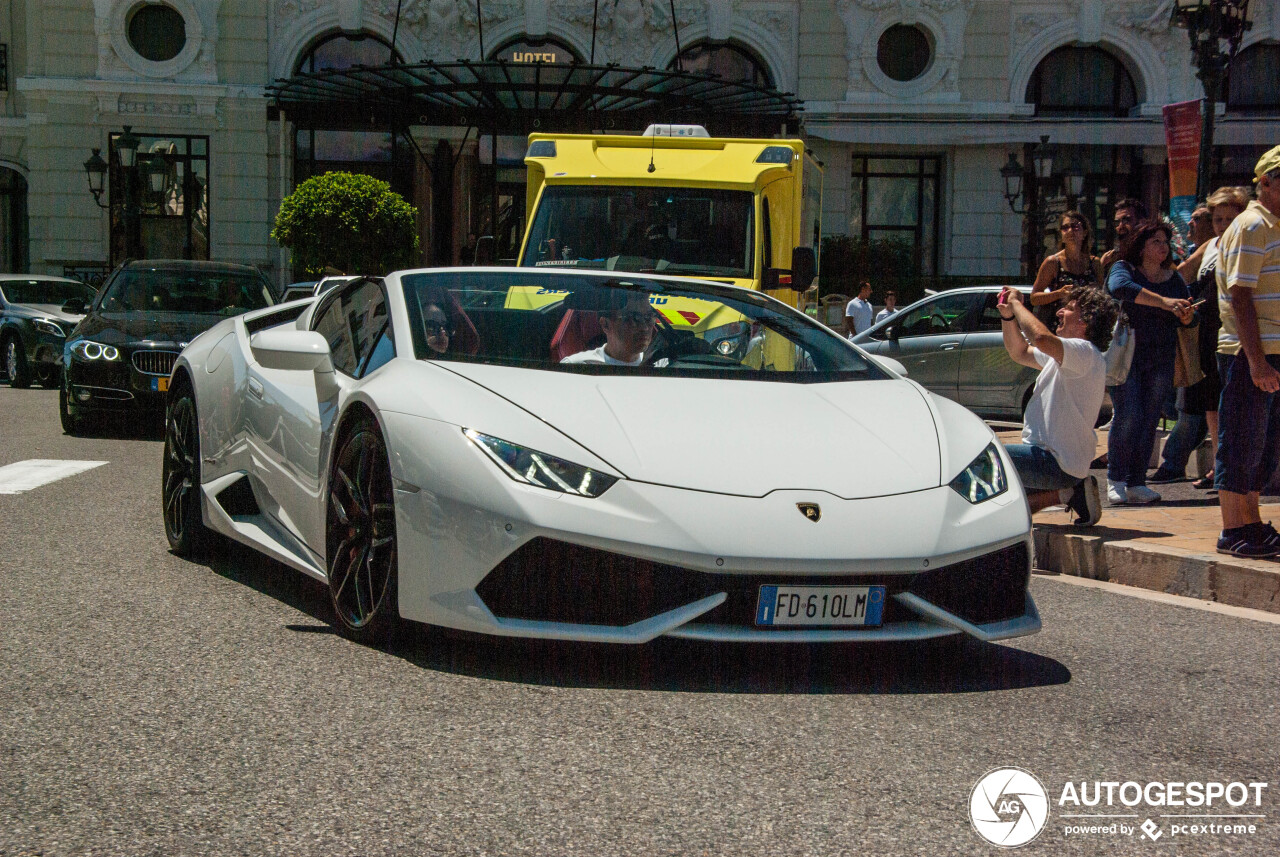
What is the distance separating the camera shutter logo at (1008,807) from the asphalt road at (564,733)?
0.13 feet

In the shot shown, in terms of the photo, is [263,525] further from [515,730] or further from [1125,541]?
[1125,541]

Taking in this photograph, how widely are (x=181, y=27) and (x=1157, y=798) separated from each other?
1382 inches

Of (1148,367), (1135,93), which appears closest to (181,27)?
(1135,93)

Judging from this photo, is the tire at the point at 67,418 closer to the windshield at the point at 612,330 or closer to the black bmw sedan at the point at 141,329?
the black bmw sedan at the point at 141,329

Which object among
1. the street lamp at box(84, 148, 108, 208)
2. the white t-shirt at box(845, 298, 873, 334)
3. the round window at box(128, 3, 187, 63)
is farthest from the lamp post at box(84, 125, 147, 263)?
the white t-shirt at box(845, 298, 873, 334)

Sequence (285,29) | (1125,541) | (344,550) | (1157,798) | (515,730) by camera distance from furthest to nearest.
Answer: (285,29) → (1125,541) → (344,550) → (515,730) → (1157,798)

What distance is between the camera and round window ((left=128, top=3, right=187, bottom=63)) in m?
34.8

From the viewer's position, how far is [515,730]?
388 cm

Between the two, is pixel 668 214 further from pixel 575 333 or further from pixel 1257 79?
pixel 1257 79

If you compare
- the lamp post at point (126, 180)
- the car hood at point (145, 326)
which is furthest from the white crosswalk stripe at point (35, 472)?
the lamp post at point (126, 180)

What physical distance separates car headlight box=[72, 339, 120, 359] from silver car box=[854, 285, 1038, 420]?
24.3 feet

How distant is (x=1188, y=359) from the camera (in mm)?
8930

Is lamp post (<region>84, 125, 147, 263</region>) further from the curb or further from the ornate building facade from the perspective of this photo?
the curb

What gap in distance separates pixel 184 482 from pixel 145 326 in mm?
6801
